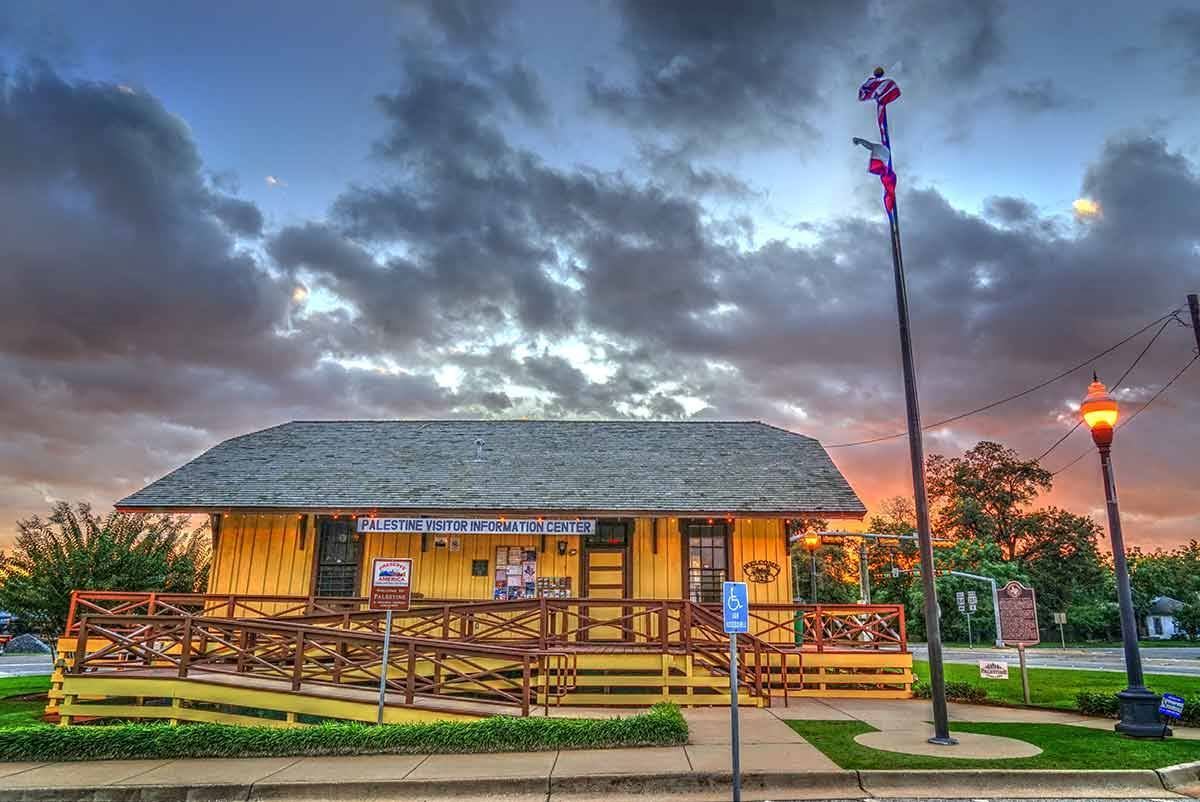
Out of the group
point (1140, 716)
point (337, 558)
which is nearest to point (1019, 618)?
point (1140, 716)

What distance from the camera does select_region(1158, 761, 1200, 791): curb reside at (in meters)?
7.92

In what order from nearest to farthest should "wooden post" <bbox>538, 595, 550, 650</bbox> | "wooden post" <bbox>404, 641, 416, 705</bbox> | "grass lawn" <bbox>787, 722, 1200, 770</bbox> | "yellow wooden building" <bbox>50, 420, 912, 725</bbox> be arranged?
"grass lawn" <bbox>787, 722, 1200, 770</bbox> < "wooden post" <bbox>404, 641, 416, 705</bbox> < "yellow wooden building" <bbox>50, 420, 912, 725</bbox> < "wooden post" <bbox>538, 595, 550, 650</bbox>

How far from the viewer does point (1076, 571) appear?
63.3 m

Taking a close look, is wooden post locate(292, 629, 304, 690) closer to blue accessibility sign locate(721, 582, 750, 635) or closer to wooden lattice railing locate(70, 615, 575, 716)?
wooden lattice railing locate(70, 615, 575, 716)

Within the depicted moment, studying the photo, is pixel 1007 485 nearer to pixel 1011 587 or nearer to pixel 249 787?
pixel 1011 587

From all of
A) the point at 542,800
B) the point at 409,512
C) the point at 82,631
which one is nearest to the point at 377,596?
Answer: the point at 409,512

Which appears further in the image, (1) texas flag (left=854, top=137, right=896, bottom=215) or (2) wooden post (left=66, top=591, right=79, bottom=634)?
(2) wooden post (left=66, top=591, right=79, bottom=634)

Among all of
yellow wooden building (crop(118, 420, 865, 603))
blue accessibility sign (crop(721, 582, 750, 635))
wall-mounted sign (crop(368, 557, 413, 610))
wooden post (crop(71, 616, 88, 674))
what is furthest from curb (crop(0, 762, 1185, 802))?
yellow wooden building (crop(118, 420, 865, 603))

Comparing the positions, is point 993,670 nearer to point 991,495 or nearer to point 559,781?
point 559,781

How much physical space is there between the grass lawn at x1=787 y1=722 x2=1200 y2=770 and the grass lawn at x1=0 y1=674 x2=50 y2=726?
12160 millimetres

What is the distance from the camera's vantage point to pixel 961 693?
14.0m

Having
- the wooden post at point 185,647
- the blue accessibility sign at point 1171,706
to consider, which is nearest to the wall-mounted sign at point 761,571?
the blue accessibility sign at point 1171,706

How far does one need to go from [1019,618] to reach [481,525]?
10546 millimetres

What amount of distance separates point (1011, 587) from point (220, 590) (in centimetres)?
1648
